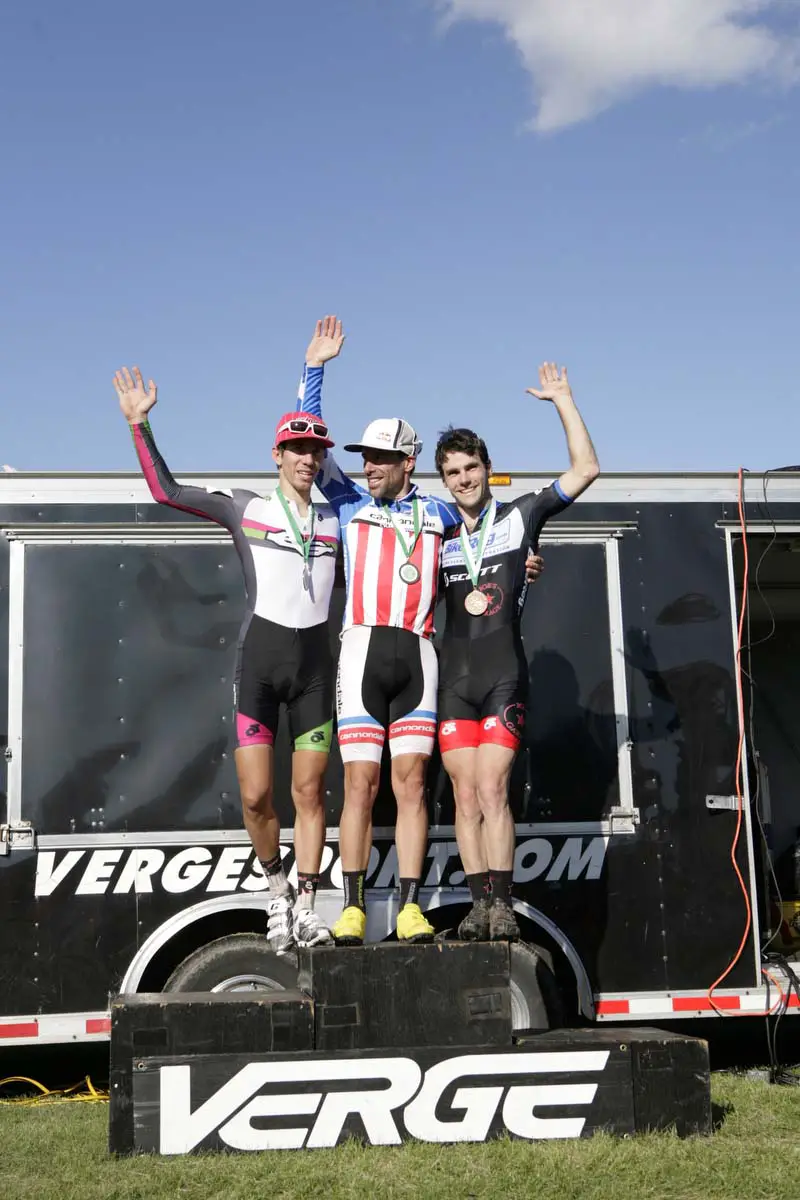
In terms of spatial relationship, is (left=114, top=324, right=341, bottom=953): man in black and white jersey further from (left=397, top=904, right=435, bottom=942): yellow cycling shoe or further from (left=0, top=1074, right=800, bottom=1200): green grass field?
(left=0, top=1074, right=800, bottom=1200): green grass field

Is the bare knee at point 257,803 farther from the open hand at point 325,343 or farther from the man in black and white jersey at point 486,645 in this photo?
the open hand at point 325,343

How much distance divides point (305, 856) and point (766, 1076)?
2.54m

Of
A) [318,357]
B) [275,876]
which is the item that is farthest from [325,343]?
[275,876]

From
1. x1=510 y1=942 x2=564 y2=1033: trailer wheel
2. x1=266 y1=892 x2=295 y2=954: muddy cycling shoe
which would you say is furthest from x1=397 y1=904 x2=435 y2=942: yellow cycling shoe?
x1=510 y1=942 x2=564 y2=1033: trailer wheel

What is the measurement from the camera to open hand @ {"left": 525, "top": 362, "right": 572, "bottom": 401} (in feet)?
17.0

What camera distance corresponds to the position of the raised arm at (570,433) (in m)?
5.00

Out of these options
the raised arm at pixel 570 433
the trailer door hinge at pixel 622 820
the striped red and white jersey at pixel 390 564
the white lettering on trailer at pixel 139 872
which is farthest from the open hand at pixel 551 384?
the white lettering on trailer at pixel 139 872

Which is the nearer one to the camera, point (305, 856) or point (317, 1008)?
point (317, 1008)

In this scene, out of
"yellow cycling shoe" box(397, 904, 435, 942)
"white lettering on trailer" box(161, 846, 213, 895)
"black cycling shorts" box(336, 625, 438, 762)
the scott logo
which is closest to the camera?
the scott logo

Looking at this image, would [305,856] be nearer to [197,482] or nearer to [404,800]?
[404,800]

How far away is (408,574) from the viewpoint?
198 inches

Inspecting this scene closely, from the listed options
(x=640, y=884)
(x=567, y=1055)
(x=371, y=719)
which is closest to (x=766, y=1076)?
(x=640, y=884)

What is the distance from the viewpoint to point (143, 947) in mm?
5602

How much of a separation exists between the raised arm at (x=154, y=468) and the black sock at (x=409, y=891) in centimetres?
164
